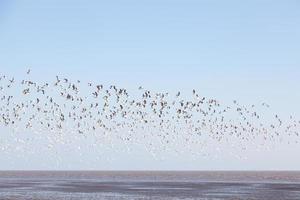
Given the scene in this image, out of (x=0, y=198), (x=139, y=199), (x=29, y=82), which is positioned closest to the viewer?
(x=29, y=82)

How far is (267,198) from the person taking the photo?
242 ft

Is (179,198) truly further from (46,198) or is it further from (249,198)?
Answer: (46,198)

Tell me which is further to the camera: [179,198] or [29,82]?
[179,198]

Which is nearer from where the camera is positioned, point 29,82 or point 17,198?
point 29,82

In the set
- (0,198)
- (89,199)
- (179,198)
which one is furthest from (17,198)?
(179,198)

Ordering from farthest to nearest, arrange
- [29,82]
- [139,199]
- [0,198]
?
[139,199] < [0,198] < [29,82]

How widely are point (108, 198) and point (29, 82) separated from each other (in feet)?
99.4

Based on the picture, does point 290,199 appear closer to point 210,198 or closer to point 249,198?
point 249,198

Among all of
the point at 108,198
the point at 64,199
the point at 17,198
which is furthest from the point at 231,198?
the point at 17,198

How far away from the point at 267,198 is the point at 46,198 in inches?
1044

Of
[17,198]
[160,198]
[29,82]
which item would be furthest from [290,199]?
[29,82]

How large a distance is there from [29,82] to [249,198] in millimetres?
36438

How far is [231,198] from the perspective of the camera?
7475cm

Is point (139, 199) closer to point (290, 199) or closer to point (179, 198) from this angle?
point (179, 198)
